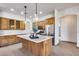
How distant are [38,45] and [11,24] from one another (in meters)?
0.75

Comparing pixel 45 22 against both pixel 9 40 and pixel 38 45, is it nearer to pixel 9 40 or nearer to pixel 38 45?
pixel 38 45

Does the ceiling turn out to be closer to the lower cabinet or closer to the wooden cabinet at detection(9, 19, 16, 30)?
the wooden cabinet at detection(9, 19, 16, 30)

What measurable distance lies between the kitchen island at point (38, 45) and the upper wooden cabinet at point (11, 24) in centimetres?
23

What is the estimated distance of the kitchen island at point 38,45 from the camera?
1.94 meters

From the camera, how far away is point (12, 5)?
190 cm

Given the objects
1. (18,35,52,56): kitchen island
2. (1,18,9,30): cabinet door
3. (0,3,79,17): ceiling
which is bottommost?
(18,35,52,56): kitchen island

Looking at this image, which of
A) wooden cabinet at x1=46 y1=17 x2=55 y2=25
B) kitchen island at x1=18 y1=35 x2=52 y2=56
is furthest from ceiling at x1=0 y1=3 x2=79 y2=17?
kitchen island at x1=18 y1=35 x2=52 y2=56

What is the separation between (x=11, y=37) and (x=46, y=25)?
2.69 ft

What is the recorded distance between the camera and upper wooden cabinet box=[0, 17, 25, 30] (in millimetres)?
1894

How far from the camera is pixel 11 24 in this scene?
1976 millimetres

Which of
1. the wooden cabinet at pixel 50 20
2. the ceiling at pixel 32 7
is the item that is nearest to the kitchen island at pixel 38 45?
the wooden cabinet at pixel 50 20

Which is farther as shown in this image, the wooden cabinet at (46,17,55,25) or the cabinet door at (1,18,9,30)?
the wooden cabinet at (46,17,55,25)

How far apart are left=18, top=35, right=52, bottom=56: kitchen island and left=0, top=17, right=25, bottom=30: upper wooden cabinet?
23 centimetres

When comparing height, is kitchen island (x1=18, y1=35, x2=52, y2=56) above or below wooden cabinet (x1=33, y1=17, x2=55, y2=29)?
below
